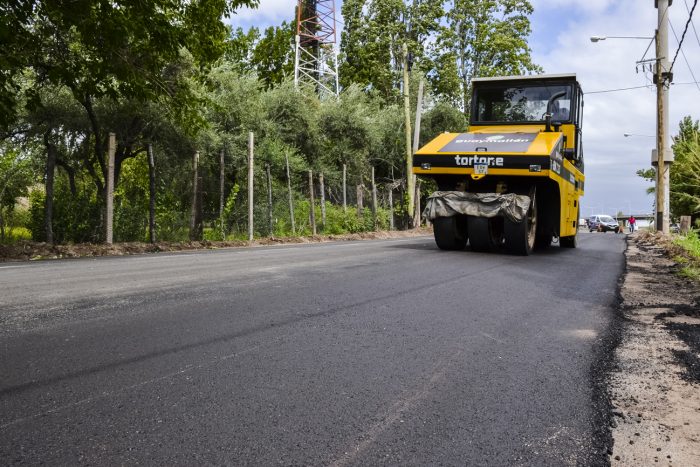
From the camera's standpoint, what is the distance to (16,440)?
226 cm

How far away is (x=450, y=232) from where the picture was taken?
36.7ft

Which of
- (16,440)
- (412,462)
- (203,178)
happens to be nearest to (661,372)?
(412,462)

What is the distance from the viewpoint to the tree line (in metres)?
10.4

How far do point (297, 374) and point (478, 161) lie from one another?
7.85 metres

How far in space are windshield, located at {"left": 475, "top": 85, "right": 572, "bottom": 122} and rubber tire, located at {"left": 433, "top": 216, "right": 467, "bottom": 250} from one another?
245 cm

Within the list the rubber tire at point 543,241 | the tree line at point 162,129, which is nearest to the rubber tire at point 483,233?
the rubber tire at point 543,241

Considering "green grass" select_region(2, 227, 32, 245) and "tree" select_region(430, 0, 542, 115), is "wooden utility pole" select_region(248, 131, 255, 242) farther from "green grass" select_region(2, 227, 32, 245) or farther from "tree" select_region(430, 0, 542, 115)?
"tree" select_region(430, 0, 542, 115)

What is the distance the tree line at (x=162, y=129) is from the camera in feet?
34.0

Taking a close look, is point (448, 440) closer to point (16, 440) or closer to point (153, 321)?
point (16, 440)

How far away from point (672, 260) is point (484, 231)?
170 inches

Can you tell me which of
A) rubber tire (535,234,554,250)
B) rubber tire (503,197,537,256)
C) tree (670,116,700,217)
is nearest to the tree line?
rubber tire (503,197,537,256)

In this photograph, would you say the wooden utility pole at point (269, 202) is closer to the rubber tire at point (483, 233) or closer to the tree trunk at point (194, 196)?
the tree trunk at point (194, 196)

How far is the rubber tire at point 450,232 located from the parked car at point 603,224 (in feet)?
130

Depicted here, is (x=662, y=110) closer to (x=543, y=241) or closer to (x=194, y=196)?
(x=543, y=241)
